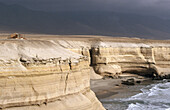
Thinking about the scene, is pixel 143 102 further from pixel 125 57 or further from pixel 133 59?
pixel 133 59

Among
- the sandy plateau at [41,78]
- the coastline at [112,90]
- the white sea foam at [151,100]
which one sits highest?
the sandy plateau at [41,78]

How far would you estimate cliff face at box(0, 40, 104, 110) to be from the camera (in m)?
13.7

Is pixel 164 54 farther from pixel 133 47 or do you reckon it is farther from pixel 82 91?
pixel 82 91

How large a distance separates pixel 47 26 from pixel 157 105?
12789 centimetres

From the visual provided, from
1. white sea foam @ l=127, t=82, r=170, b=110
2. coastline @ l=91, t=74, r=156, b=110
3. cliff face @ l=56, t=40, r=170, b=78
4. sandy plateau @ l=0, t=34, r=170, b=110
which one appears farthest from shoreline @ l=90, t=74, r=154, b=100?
sandy plateau @ l=0, t=34, r=170, b=110

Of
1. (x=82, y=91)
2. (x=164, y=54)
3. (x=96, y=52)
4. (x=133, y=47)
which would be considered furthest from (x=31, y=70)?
(x=164, y=54)

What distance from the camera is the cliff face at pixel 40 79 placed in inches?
539

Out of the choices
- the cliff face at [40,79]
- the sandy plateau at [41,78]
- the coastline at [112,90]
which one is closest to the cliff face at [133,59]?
the coastline at [112,90]

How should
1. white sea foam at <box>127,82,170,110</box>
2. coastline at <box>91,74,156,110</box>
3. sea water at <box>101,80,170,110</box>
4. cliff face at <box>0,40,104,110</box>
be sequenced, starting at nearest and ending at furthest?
cliff face at <box>0,40,104,110</box> → sea water at <box>101,80,170,110</box> → white sea foam at <box>127,82,170,110</box> → coastline at <box>91,74,156,110</box>

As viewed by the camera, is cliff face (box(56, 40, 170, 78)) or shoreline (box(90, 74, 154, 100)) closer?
shoreline (box(90, 74, 154, 100))

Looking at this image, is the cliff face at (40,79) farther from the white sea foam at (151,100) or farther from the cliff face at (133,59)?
the cliff face at (133,59)

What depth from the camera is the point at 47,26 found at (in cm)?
14988

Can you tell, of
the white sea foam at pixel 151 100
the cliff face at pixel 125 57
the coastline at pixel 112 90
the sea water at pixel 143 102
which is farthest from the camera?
the cliff face at pixel 125 57

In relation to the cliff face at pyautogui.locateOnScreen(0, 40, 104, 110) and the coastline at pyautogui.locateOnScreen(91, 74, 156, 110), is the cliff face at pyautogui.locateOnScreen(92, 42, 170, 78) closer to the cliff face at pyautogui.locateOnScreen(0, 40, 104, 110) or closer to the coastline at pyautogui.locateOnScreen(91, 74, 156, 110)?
the coastline at pyautogui.locateOnScreen(91, 74, 156, 110)
